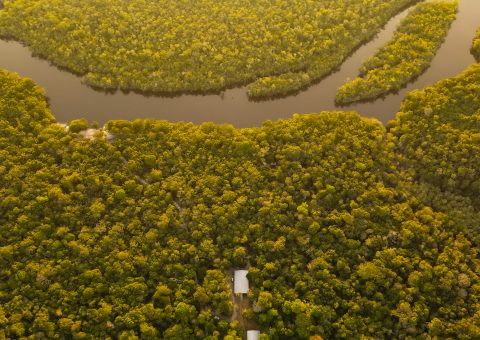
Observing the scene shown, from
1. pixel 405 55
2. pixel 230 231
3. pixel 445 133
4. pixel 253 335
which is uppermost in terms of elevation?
pixel 405 55

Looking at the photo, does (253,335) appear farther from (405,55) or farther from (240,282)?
(405,55)

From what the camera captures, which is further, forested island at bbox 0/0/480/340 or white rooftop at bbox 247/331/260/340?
white rooftop at bbox 247/331/260/340

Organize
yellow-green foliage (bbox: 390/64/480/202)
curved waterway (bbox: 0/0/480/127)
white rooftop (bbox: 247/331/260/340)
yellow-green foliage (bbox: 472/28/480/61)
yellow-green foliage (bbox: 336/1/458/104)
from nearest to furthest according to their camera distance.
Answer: white rooftop (bbox: 247/331/260/340), yellow-green foliage (bbox: 390/64/480/202), curved waterway (bbox: 0/0/480/127), yellow-green foliage (bbox: 336/1/458/104), yellow-green foliage (bbox: 472/28/480/61)

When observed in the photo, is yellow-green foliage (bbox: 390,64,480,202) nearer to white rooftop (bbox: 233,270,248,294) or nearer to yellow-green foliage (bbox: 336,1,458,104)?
yellow-green foliage (bbox: 336,1,458,104)

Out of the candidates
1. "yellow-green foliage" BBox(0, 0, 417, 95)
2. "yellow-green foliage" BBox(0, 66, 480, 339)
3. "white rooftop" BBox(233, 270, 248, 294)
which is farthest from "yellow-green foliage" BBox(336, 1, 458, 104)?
"white rooftop" BBox(233, 270, 248, 294)

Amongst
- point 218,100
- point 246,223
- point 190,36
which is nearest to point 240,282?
point 246,223

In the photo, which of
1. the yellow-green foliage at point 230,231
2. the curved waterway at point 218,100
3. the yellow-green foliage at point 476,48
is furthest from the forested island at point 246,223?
the yellow-green foliage at point 476,48
